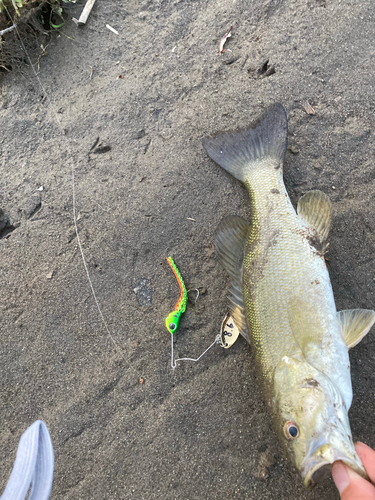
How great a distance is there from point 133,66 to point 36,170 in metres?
1.44

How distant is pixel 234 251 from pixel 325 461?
54.3 inches

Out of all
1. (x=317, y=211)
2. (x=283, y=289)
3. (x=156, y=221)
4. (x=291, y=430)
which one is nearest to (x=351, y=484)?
(x=291, y=430)

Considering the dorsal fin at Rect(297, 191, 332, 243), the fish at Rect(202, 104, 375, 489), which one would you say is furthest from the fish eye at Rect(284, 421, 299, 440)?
the dorsal fin at Rect(297, 191, 332, 243)

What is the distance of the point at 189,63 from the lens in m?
3.06

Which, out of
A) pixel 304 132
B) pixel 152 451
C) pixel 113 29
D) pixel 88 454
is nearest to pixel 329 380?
pixel 152 451

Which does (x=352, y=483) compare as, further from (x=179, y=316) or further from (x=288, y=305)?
(x=179, y=316)

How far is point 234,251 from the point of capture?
2.38 metres

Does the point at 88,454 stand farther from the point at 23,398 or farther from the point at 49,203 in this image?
the point at 49,203

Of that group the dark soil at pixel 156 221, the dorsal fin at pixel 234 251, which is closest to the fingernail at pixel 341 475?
the dark soil at pixel 156 221

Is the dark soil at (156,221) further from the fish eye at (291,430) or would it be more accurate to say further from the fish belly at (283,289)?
the fish eye at (291,430)

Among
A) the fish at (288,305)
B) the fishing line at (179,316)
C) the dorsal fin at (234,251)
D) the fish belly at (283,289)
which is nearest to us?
the fish at (288,305)

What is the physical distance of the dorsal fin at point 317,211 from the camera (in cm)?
233

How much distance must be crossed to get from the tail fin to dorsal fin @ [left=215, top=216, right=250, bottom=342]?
436mm

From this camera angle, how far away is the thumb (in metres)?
1.48
